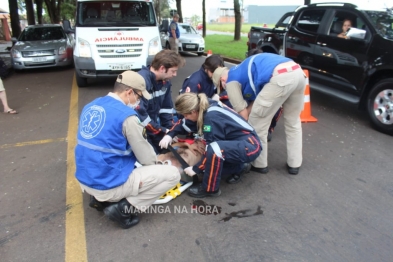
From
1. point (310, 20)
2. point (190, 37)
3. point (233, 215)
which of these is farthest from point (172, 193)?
point (190, 37)

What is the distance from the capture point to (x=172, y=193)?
10.5 feet

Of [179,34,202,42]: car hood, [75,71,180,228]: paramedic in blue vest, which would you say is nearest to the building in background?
[179,34,202,42]: car hood

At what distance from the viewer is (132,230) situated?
2.72 m

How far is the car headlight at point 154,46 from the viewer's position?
752 centimetres

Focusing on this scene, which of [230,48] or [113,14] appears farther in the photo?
[230,48]

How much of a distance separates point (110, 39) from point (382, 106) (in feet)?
18.4

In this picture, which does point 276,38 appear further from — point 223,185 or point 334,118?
point 223,185

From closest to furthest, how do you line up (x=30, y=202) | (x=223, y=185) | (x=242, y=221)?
(x=242, y=221) → (x=30, y=202) → (x=223, y=185)

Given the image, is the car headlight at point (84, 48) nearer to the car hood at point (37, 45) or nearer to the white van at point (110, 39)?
the white van at point (110, 39)

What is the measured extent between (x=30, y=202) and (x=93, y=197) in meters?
0.87

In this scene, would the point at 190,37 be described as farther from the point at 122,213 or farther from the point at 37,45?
the point at 122,213

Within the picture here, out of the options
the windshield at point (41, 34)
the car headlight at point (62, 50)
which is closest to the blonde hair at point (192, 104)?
the car headlight at point (62, 50)

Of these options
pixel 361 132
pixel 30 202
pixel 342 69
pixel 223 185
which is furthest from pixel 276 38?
pixel 30 202

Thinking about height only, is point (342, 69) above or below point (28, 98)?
above
